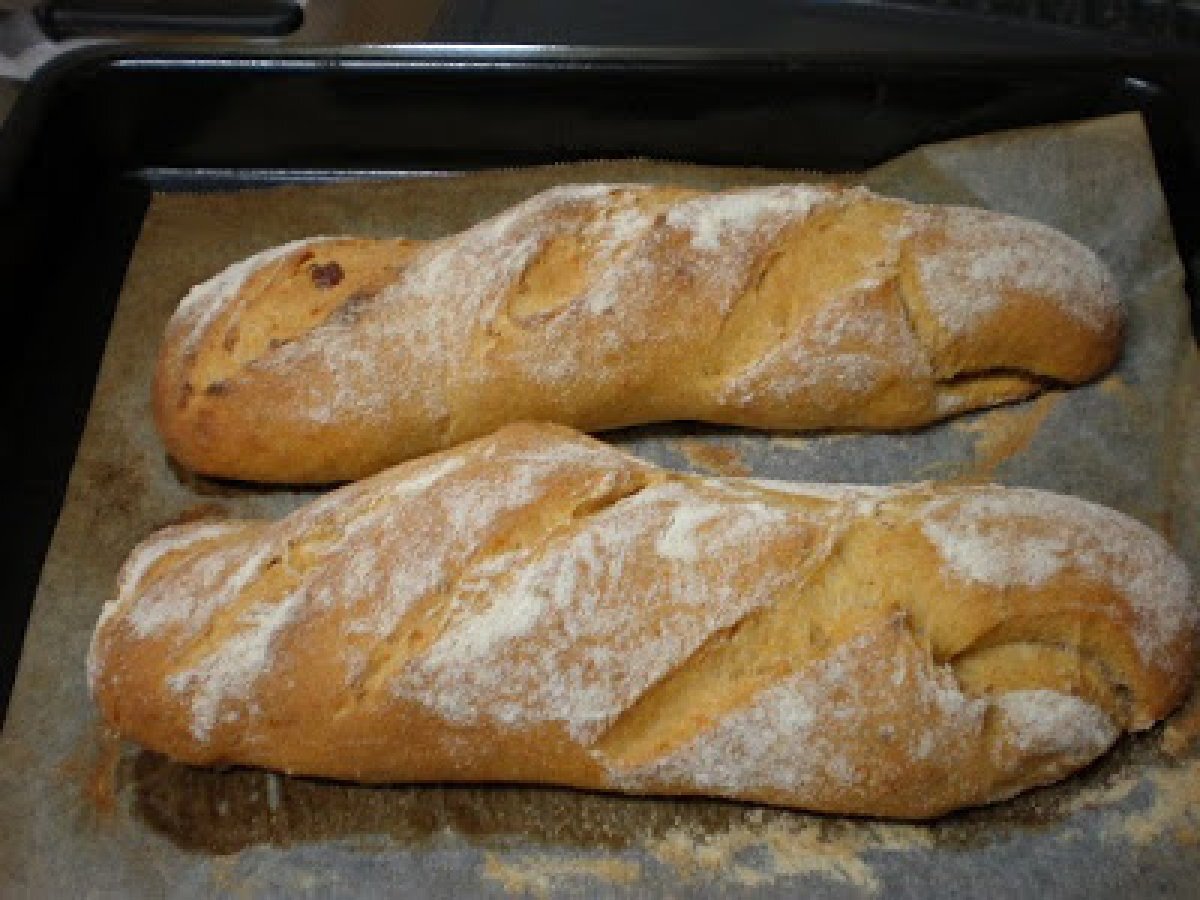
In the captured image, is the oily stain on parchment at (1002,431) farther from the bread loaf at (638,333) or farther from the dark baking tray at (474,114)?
the dark baking tray at (474,114)

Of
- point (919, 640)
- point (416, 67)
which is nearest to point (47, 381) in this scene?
point (416, 67)

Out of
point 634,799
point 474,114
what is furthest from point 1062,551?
point 474,114

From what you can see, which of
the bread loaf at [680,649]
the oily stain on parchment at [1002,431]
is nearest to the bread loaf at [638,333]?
the oily stain on parchment at [1002,431]

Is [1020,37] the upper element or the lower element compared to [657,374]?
upper

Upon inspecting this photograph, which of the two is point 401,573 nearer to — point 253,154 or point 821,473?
point 821,473

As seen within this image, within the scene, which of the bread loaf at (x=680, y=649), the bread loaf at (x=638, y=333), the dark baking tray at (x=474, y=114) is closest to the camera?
the bread loaf at (x=680, y=649)

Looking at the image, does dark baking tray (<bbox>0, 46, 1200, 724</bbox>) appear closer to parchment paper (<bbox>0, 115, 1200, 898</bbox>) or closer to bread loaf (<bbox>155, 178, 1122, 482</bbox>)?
parchment paper (<bbox>0, 115, 1200, 898</bbox>)

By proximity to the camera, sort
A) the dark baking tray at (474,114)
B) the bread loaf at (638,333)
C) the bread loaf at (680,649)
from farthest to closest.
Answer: the dark baking tray at (474,114) → the bread loaf at (638,333) → the bread loaf at (680,649)
